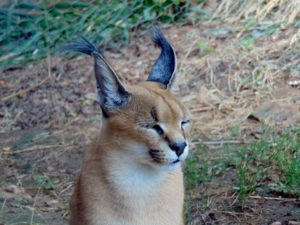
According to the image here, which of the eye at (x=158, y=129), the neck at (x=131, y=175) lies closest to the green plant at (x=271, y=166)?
the neck at (x=131, y=175)

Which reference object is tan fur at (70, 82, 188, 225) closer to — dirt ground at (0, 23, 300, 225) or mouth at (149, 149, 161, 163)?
mouth at (149, 149, 161, 163)

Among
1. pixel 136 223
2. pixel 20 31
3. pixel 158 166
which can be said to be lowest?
pixel 20 31

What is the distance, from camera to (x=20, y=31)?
9.47m

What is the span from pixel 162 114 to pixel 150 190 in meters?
0.42

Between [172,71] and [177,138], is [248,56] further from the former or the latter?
[177,138]

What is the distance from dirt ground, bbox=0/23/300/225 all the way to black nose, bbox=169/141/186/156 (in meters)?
1.51

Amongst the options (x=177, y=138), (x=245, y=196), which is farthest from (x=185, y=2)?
(x=177, y=138)

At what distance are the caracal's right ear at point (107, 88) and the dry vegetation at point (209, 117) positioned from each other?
1448 mm

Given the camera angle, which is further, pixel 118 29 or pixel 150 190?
pixel 118 29

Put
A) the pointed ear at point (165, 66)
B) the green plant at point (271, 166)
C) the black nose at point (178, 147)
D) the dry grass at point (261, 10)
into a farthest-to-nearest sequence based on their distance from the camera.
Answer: the dry grass at point (261, 10) < the green plant at point (271, 166) < the pointed ear at point (165, 66) < the black nose at point (178, 147)

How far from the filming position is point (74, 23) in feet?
30.5

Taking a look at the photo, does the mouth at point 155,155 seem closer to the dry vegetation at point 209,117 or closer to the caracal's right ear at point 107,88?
the caracal's right ear at point 107,88

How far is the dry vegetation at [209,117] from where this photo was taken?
18.8ft

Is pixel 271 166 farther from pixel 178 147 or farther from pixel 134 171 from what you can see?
pixel 178 147
